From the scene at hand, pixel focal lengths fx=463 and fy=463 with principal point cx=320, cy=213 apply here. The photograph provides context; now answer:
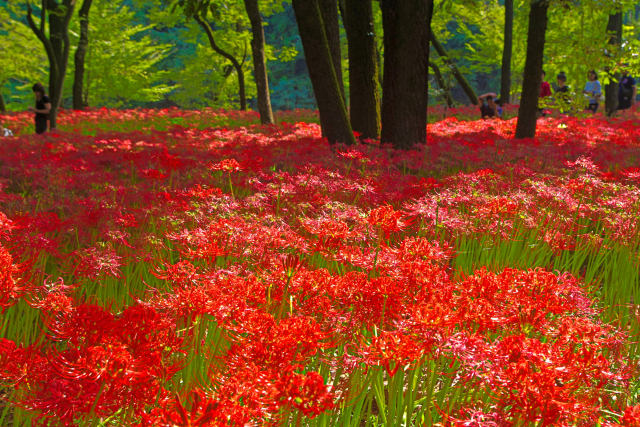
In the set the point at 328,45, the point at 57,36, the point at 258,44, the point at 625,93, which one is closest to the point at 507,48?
the point at 625,93

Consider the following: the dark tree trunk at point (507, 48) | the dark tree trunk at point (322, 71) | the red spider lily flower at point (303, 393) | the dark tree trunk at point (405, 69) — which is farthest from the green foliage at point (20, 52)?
the red spider lily flower at point (303, 393)

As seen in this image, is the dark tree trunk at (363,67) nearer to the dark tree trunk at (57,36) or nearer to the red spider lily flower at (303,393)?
the dark tree trunk at (57,36)

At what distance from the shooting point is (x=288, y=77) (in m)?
55.2

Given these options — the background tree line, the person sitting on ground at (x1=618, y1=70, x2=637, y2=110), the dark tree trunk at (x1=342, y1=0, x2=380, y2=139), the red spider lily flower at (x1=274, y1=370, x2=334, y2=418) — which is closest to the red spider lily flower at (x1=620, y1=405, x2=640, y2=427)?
the red spider lily flower at (x1=274, y1=370, x2=334, y2=418)

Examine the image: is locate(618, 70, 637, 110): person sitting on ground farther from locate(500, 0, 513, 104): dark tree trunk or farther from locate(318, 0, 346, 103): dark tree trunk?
locate(318, 0, 346, 103): dark tree trunk

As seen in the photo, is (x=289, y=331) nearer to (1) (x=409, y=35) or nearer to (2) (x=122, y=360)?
(2) (x=122, y=360)

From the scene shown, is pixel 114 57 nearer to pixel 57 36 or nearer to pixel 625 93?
pixel 57 36

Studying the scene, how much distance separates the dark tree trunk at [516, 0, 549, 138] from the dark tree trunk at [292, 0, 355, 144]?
12.6 feet

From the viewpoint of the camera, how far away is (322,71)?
8234mm

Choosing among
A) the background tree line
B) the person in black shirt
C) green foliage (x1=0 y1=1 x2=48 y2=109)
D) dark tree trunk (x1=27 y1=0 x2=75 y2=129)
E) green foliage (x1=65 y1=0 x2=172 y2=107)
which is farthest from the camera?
green foliage (x1=65 y1=0 x2=172 y2=107)

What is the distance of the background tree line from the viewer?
8188mm

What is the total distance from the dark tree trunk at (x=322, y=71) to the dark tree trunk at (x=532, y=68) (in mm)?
3836

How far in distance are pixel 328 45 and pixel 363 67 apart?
0.82 metres

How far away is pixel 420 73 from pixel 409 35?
26.0 inches
